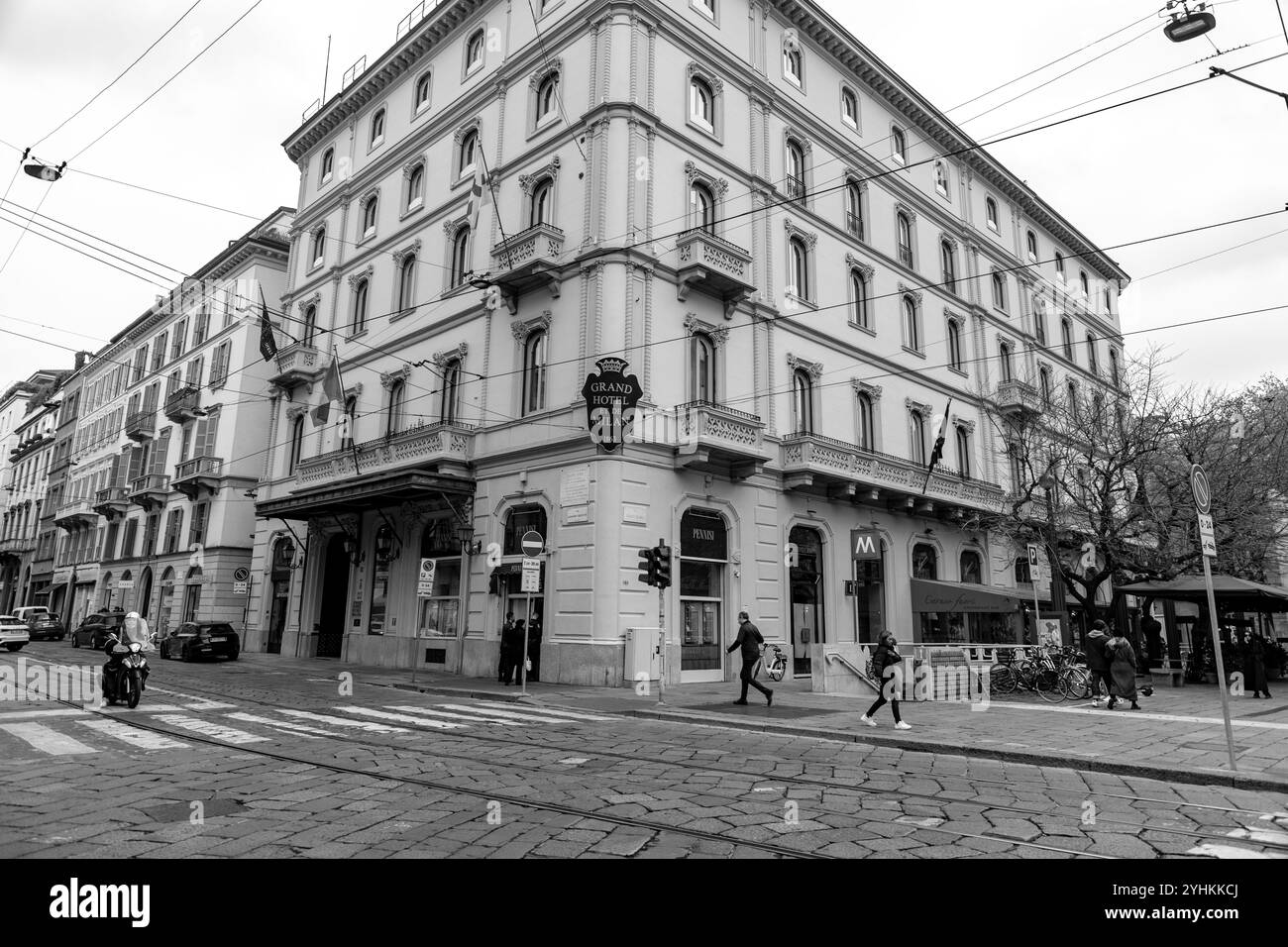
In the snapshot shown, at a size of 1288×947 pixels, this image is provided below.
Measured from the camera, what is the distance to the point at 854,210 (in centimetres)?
Answer: 2859

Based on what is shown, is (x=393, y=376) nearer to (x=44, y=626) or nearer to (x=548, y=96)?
(x=548, y=96)

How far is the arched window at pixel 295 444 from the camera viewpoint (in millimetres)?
31844

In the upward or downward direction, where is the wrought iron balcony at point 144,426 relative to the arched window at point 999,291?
downward

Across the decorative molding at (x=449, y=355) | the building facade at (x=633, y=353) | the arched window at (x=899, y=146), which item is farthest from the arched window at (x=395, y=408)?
the arched window at (x=899, y=146)

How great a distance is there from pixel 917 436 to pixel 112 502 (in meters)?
43.9

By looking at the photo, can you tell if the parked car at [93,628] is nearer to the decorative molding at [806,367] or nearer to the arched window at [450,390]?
the arched window at [450,390]

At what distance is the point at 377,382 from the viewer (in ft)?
91.7

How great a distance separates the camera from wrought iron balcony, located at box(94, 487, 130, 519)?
46.4 m

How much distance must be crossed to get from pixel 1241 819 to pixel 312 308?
3344 centimetres

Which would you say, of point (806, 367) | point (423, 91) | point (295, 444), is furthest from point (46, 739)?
point (423, 91)

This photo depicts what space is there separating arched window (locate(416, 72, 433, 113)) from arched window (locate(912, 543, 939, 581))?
23244 mm

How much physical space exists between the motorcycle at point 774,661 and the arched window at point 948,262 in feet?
60.3
